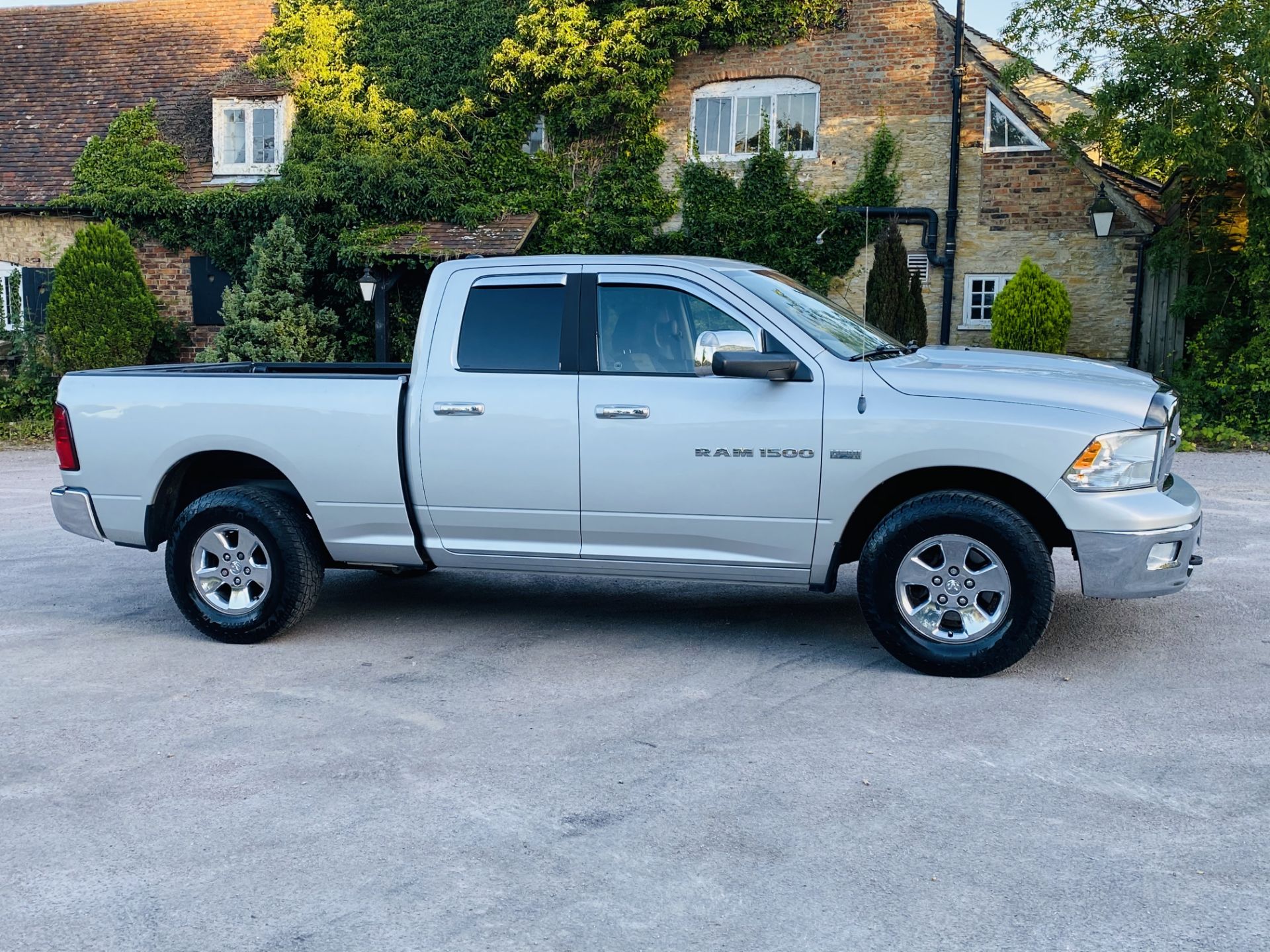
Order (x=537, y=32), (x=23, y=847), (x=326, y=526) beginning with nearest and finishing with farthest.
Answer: (x=23, y=847) < (x=326, y=526) < (x=537, y=32)

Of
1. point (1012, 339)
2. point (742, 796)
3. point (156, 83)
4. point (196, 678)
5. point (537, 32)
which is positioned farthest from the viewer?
point (156, 83)

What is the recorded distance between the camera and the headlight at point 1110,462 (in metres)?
5.43

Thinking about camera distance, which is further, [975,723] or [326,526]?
[326,526]

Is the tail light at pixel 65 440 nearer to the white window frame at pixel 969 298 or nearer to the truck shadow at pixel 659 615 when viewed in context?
the truck shadow at pixel 659 615

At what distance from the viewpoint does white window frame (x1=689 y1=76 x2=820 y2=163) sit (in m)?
20.1

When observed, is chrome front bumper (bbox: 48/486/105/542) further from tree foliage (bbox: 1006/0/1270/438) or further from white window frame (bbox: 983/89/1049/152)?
white window frame (bbox: 983/89/1049/152)

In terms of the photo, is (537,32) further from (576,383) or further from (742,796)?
(742,796)

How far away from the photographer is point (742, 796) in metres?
4.30

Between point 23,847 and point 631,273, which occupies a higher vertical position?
point 631,273

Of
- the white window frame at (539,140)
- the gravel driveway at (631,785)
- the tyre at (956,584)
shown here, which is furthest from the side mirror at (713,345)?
the white window frame at (539,140)

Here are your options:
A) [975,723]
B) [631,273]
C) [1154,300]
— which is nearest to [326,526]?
[631,273]

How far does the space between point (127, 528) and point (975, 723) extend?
179 inches

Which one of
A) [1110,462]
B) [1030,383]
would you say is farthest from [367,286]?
[1110,462]

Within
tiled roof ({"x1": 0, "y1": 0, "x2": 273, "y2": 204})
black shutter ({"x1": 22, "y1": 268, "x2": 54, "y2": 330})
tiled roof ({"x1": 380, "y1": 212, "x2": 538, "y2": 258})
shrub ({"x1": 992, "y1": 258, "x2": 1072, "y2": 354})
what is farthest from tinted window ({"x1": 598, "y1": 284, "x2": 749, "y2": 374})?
black shutter ({"x1": 22, "y1": 268, "x2": 54, "y2": 330})
